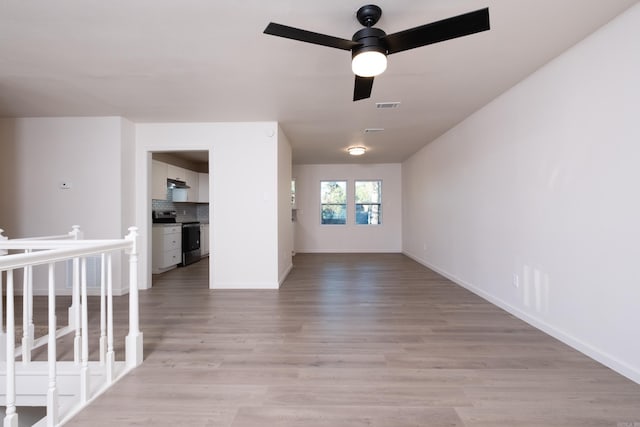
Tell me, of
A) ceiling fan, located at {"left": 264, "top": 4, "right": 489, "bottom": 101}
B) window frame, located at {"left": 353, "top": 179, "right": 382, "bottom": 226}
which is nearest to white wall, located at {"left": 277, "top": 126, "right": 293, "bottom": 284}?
ceiling fan, located at {"left": 264, "top": 4, "right": 489, "bottom": 101}

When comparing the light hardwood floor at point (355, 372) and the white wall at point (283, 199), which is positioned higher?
the white wall at point (283, 199)

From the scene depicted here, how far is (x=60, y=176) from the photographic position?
388 centimetres

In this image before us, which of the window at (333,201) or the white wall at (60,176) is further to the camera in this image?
the window at (333,201)

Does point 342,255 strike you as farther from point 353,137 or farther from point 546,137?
point 546,137

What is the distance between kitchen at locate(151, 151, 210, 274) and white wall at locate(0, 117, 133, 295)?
4.29 feet

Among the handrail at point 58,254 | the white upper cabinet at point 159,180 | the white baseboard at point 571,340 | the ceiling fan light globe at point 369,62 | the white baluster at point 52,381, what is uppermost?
the ceiling fan light globe at point 369,62

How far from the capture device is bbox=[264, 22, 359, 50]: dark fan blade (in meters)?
1.67

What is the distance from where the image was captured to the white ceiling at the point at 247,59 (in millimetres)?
1872

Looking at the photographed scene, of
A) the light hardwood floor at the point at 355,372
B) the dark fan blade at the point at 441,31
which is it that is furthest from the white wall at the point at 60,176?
the dark fan blade at the point at 441,31

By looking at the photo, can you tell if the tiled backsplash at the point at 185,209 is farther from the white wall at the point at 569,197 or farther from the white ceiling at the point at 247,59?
the white wall at the point at 569,197

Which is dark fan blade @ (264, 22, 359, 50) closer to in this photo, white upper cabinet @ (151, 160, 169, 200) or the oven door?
white upper cabinet @ (151, 160, 169, 200)

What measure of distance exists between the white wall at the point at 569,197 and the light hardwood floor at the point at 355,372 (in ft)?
0.91

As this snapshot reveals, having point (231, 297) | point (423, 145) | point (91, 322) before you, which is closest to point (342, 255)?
point (423, 145)

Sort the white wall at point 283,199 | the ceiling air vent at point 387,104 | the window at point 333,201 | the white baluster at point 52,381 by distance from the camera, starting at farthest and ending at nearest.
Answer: the window at point 333,201, the white wall at point 283,199, the ceiling air vent at point 387,104, the white baluster at point 52,381
